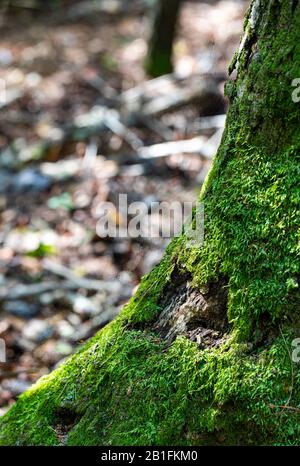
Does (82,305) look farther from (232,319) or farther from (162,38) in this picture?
(162,38)

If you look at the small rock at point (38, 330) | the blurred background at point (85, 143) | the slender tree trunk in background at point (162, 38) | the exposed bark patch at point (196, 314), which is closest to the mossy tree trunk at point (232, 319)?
the exposed bark patch at point (196, 314)

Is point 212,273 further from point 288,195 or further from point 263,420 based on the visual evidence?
point 263,420

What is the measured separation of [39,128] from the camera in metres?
7.68

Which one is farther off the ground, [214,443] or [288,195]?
[288,195]

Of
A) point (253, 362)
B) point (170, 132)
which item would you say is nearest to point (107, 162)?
point (170, 132)

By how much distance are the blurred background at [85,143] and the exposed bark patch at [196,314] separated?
1743 millimetres

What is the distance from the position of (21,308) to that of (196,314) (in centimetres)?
264

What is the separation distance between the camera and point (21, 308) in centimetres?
452

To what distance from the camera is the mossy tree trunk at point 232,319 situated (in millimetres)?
1959

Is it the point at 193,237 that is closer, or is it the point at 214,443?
the point at 214,443

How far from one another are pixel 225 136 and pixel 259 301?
0.66m

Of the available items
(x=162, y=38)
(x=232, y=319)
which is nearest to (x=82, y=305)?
(x=232, y=319)

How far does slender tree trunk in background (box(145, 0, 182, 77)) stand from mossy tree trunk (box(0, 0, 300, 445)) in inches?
278

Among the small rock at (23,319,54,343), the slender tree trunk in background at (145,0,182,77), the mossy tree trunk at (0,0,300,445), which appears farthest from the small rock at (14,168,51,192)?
the mossy tree trunk at (0,0,300,445)
